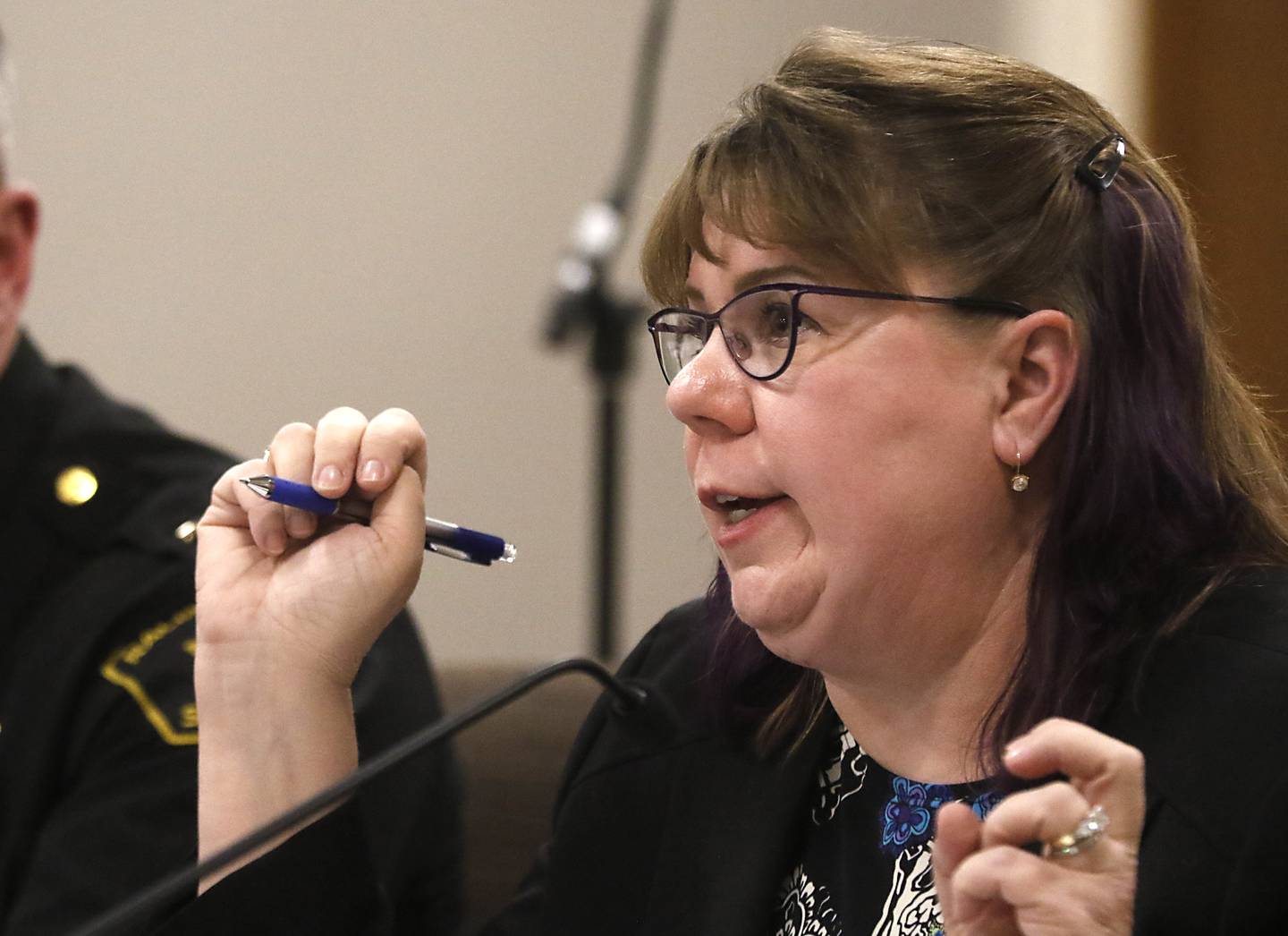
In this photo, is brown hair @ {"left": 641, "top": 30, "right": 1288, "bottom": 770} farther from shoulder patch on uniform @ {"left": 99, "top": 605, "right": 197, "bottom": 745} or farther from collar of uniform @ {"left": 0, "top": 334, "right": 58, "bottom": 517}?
→ collar of uniform @ {"left": 0, "top": 334, "right": 58, "bottom": 517}

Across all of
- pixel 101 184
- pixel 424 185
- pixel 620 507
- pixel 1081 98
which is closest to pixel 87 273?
pixel 101 184

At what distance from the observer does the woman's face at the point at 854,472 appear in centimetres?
109

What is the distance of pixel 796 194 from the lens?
3.69ft

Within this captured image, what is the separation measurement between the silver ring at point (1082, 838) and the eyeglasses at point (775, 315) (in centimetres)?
41

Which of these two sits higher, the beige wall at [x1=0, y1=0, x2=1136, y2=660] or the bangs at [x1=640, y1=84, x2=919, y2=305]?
the bangs at [x1=640, y1=84, x2=919, y2=305]

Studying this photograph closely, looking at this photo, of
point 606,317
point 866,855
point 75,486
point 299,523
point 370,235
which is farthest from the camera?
point 370,235

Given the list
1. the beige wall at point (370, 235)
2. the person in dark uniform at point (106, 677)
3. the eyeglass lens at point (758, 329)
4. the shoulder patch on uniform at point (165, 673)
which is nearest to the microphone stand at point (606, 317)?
the beige wall at point (370, 235)

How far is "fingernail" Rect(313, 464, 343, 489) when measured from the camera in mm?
1238

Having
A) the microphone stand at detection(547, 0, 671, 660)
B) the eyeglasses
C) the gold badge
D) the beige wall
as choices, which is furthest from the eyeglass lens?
the beige wall

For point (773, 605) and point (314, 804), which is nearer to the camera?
point (314, 804)

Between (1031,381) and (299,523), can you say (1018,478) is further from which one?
(299,523)

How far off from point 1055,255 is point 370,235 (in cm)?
203

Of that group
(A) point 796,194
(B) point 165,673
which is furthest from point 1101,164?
(B) point 165,673

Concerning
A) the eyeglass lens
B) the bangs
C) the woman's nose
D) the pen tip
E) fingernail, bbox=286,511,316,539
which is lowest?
fingernail, bbox=286,511,316,539
